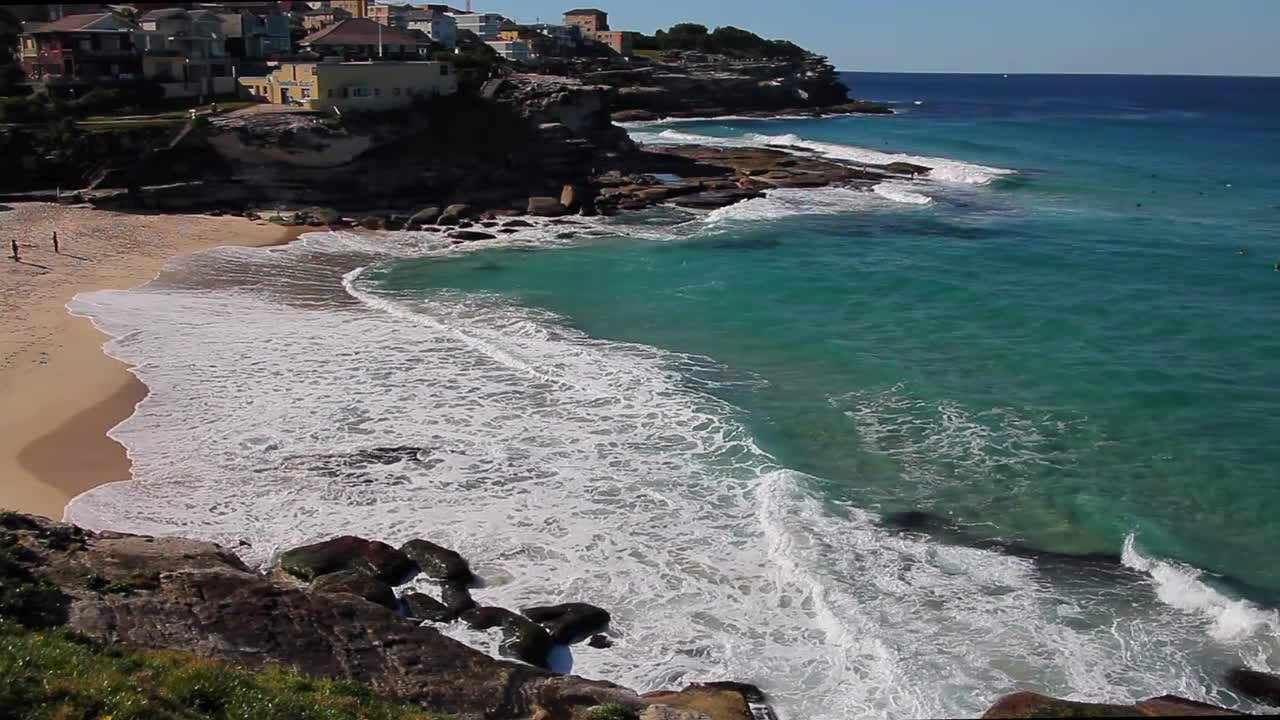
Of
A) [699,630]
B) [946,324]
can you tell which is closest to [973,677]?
[699,630]

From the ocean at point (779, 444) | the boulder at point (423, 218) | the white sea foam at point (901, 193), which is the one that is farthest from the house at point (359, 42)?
the white sea foam at point (901, 193)

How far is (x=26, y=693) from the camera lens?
8391mm

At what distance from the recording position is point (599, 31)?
152625mm

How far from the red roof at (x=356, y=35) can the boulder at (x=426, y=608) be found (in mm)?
54854

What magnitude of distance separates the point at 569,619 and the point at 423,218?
116 feet

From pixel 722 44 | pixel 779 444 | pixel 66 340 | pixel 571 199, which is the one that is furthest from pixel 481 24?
pixel 779 444

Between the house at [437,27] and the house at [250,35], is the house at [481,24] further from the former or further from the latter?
the house at [250,35]

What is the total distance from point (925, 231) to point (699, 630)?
1419 inches

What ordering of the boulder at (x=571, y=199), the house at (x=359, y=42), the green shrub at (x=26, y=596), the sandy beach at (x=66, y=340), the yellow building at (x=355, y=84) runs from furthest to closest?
the house at (x=359, y=42) < the boulder at (x=571, y=199) < the yellow building at (x=355, y=84) < the sandy beach at (x=66, y=340) < the green shrub at (x=26, y=596)

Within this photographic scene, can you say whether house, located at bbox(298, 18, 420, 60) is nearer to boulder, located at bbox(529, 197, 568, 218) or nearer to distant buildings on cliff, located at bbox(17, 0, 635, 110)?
distant buildings on cliff, located at bbox(17, 0, 635, 110)

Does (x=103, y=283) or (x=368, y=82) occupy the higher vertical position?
(x=368, y=82)

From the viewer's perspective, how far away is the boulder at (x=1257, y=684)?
43.0 feet

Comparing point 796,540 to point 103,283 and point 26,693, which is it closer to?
point 26,693

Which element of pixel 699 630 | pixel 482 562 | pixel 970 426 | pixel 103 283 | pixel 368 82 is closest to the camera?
pixel 699 630
